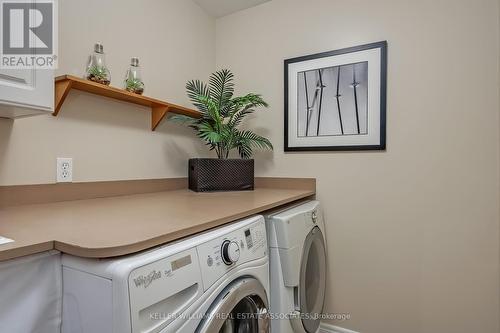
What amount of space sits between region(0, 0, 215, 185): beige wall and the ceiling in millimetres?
72

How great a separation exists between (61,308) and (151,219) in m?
0.31

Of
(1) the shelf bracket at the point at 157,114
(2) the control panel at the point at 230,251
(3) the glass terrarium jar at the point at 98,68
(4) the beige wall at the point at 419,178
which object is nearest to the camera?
(2) the control panel at the point at 230,251

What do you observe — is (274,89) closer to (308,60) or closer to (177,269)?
(308,60)

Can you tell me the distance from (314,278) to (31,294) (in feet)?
4.62

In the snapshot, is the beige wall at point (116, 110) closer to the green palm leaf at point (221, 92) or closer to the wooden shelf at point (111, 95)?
the wooden shelf at point (111, 95)

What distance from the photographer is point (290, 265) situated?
1.22 meters

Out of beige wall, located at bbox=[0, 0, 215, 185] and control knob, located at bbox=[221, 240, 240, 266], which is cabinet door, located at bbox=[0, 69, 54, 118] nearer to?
beige wall, located at bbox=[0, 0, 215, 185]

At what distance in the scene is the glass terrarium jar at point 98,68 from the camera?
1.26 meters

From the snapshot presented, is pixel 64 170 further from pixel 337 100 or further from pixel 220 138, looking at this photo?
pixel 337 100

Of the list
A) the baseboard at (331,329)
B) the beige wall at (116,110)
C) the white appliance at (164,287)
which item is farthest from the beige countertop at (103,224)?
the baseboard at (331,329)

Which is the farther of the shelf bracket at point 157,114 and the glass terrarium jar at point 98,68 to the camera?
the shelf bracket at point 157,114

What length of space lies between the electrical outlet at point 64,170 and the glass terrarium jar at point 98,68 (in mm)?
388

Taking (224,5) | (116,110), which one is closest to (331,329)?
(116,110)

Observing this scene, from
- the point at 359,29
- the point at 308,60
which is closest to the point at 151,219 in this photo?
the point at 308,60
